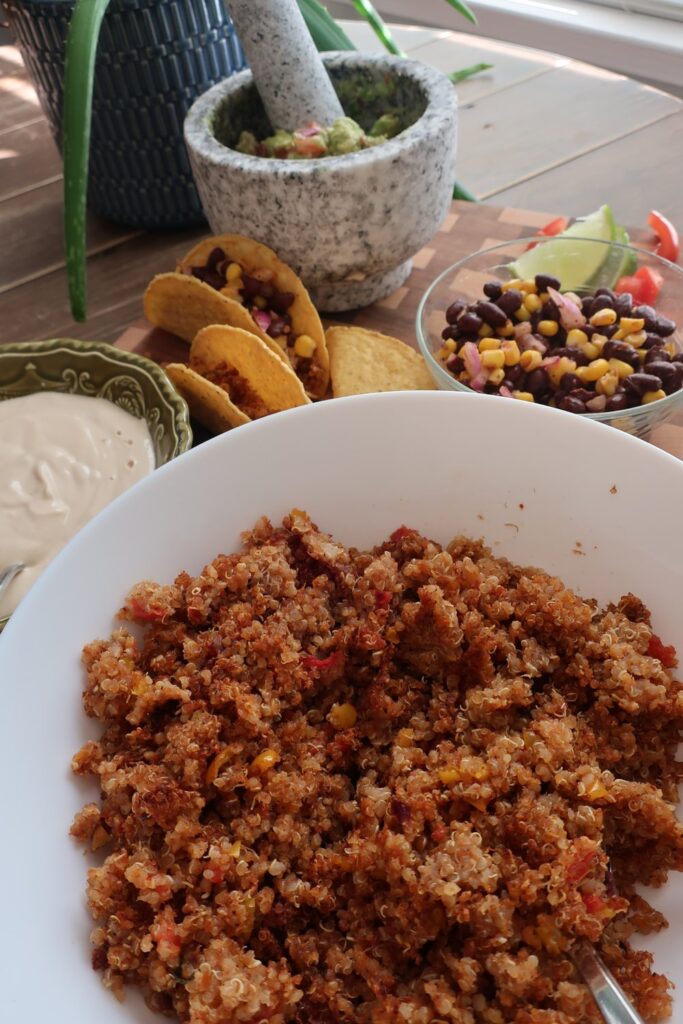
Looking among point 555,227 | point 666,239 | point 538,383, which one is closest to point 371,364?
point 538,383

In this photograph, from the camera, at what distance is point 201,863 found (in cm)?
101

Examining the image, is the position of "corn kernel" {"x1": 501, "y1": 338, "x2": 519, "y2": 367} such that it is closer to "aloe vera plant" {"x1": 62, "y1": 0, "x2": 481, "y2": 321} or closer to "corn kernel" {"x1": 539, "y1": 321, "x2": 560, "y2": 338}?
"corn kernel" {"x1": 539, "y1": 321, "x2": 560, "y2": 338}

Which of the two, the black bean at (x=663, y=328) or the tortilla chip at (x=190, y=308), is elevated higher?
the tortilla chip at (x=190, y=308)

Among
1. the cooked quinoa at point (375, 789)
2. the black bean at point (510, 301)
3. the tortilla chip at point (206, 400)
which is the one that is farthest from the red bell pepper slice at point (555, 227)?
the cooked quinoa at point (375, 789)

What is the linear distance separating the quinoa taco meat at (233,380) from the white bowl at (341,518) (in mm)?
402

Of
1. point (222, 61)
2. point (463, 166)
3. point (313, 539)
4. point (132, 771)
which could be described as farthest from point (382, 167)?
point (132, 771)

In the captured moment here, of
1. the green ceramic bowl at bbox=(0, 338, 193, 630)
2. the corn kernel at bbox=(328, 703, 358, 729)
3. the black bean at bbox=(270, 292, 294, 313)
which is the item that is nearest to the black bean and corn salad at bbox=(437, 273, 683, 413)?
the black bean at bbox=(270, 292, 294, 313)

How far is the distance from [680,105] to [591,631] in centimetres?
242

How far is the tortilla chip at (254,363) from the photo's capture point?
69.2 inches

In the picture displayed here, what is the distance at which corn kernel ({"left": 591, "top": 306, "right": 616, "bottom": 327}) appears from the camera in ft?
6.09

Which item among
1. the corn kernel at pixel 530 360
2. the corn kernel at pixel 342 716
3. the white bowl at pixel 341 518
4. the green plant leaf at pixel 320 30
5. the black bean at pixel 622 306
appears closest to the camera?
the white bowl at pixel 341 518

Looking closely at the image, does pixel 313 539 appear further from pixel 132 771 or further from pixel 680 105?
pixel 680 105

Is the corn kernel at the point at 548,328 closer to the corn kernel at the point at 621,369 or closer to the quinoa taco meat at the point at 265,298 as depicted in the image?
the corn kernel at the point at 621,369

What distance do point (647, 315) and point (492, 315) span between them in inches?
13.4
